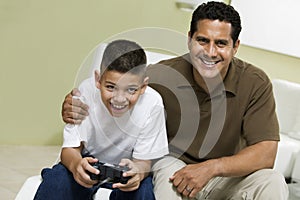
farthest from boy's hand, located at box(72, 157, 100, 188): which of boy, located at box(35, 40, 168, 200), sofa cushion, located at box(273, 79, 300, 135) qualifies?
sofa cushion, located at box(273, 79, 300, 135)

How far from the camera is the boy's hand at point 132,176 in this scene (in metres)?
1.58

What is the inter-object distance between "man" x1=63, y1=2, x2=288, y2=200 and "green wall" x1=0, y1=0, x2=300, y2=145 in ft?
4.88

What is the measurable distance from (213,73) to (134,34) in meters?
0.30

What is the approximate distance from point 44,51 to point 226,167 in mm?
1856

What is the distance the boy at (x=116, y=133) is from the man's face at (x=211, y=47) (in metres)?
0.20

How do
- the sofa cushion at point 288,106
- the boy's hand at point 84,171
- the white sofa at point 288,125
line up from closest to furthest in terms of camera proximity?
1. the boy's hand at point 84,171
2. the white sofa at point 288,125
3. the sofa cushion at point 288,106

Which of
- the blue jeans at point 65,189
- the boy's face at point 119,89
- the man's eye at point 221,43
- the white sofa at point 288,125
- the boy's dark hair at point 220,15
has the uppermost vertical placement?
the boy's dark hair at point 220,15

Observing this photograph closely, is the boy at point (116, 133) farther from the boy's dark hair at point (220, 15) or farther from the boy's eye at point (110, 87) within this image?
the boy's dark hair at point (220, 15)

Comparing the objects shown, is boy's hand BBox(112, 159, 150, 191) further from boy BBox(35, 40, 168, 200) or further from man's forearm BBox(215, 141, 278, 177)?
man's forearm BBox(215, 141, 278, 177)

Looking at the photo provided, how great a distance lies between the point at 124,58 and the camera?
1.62 metres

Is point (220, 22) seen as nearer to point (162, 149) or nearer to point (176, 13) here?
point (162, 149)

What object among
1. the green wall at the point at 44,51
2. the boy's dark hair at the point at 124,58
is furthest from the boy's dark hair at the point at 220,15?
the green wall at the point at 44,51

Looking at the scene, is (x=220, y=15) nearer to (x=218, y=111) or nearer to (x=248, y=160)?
(x=218, y=111)

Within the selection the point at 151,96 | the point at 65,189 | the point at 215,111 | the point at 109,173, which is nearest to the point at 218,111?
the point at 215,111
